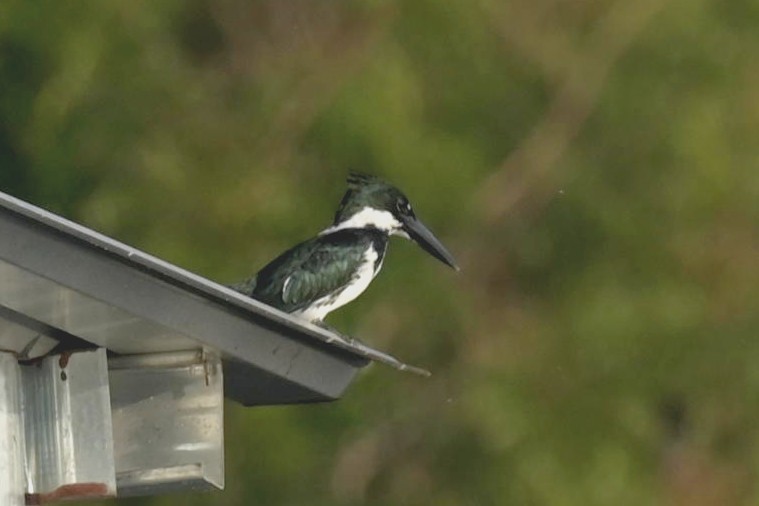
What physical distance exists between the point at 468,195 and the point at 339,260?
245 centimetres

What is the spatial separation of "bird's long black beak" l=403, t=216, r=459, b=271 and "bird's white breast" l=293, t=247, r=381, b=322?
0.35 metres

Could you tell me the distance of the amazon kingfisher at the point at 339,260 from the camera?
4.87 m

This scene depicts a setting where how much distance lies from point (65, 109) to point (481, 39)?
1626 millimetres

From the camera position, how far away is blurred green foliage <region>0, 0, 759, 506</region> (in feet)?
22.3

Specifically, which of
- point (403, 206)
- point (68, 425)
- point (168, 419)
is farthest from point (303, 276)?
point (68, 425)

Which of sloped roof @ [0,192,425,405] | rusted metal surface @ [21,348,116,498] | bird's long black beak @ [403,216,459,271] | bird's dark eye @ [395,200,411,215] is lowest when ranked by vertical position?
rusted metal surface @ [21,348,116,498]

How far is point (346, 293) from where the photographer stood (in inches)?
198

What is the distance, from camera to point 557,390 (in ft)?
23.7

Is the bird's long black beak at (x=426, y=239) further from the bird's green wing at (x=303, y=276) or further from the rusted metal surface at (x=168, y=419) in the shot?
the rusted metal surface at (x=168, y=419)

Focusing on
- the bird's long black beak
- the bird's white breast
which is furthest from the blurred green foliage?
the bird's white breast

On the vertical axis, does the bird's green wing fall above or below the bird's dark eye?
below

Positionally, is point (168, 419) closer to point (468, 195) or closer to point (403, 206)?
point (403, 206)

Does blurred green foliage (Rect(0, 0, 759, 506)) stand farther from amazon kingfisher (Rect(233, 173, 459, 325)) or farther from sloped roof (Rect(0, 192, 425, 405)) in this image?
sloped roof (Rect(0, 192, 425, 405))

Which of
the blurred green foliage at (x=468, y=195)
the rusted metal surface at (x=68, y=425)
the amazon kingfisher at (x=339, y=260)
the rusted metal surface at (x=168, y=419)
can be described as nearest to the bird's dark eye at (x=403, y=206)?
the amazon kingfisher at (x=339, y=260)
